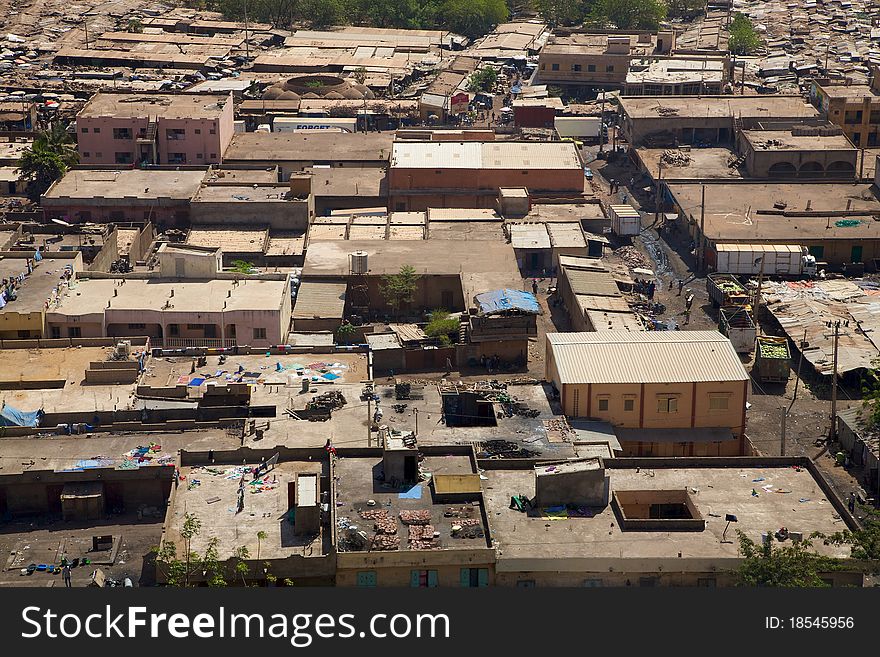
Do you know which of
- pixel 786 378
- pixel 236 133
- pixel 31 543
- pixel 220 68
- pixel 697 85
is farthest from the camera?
pixel 220 68

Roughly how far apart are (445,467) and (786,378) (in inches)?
923

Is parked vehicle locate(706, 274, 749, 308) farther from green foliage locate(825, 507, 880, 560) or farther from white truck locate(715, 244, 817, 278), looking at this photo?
green foliage locate(825, 507, 880, 560)

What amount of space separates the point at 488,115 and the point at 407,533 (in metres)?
82.8

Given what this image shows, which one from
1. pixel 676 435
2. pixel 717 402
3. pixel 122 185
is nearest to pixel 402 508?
pixel 676 435

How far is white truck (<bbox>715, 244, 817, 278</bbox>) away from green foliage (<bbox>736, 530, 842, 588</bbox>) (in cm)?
3802

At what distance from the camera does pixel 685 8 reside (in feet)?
573

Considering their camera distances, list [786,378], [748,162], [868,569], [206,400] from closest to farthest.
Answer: [868,569] < [206,400] < [786,378] < [748,162]

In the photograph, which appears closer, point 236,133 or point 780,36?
point 236,133

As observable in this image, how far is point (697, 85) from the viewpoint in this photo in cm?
12400

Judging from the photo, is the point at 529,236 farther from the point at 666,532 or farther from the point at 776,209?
the point at 666,532

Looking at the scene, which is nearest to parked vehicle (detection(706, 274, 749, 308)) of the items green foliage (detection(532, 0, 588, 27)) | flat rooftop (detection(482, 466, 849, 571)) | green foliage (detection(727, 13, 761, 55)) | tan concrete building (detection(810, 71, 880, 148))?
flat rooftop (detection(482, 466, 849, 571))

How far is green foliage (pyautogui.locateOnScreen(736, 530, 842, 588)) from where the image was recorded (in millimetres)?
44375

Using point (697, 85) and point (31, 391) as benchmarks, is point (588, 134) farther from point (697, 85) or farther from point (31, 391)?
point (31, 391)

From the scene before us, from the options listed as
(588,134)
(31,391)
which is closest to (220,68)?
(588,134)
